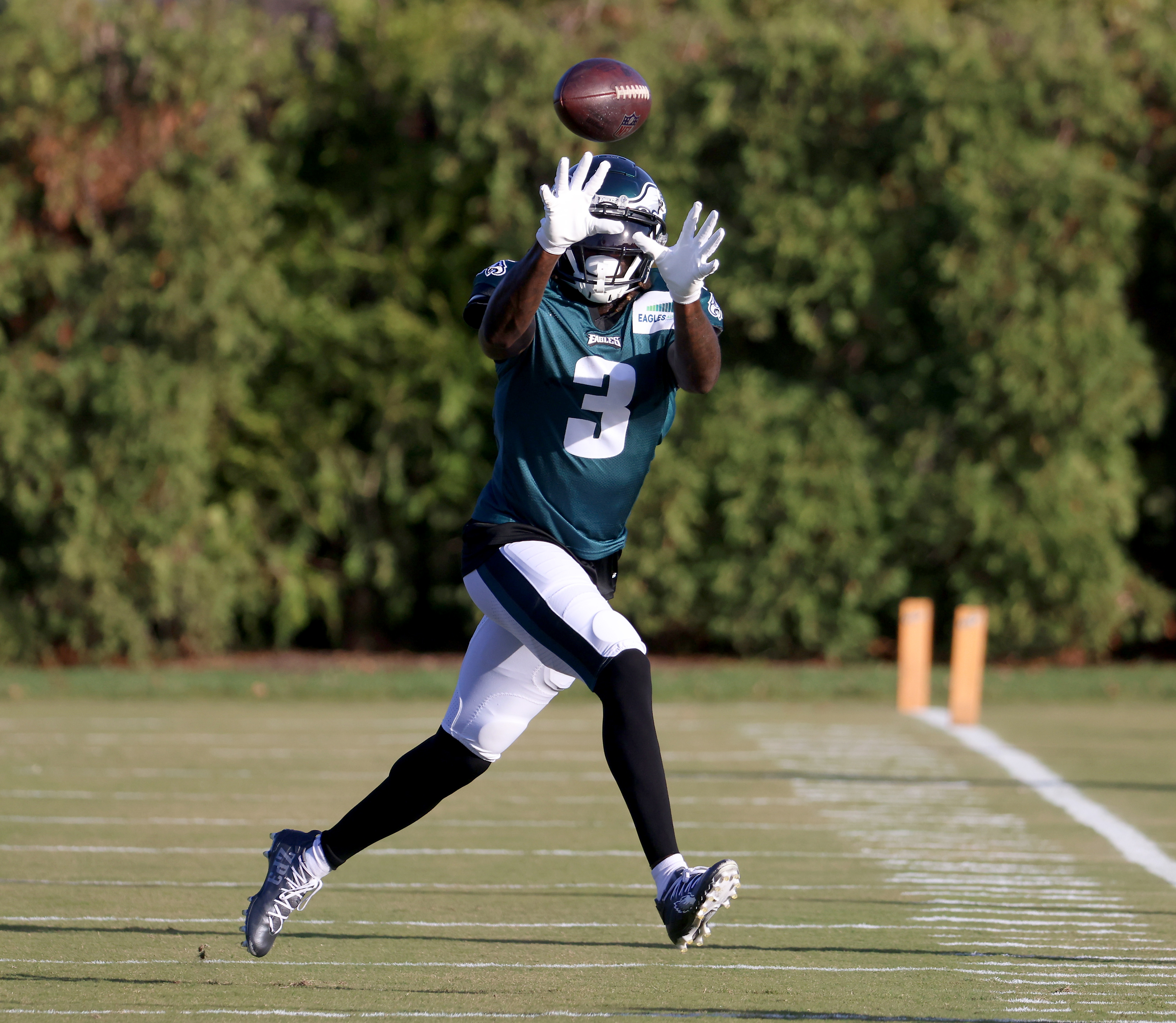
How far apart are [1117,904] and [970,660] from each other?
5707 mm

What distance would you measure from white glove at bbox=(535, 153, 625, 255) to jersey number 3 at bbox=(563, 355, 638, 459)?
0.39 m

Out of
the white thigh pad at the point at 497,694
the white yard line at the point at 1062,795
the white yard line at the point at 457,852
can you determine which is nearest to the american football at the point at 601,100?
the white thigh pad at the point at 497,694

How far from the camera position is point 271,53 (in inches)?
607

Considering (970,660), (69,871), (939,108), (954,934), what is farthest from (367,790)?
(939,108)

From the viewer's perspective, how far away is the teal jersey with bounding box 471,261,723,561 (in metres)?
4.56

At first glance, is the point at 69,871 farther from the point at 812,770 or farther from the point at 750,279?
the point at 750,279

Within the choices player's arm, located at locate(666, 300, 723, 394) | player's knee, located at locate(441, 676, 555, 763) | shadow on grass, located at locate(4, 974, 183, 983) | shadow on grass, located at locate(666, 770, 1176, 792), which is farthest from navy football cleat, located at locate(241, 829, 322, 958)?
shadow on grass, located at locate(666, 770, 1176, 792)

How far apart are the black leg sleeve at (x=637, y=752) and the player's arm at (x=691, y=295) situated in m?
0.78

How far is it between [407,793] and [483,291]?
1.44 metres

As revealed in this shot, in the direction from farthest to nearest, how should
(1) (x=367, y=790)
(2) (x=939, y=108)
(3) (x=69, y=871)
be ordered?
(2) (x=939, y=108), (1) (x=367, y=790), (3) (x=69, y=871)

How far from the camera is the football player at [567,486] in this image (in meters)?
4.26

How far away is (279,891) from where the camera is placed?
4582mm

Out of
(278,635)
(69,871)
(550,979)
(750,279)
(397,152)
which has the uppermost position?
(397,152)

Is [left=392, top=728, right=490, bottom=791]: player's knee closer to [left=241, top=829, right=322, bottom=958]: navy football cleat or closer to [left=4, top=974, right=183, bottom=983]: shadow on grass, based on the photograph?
[left=241, top=829, right=322, bottom=958]: navy football cleat
